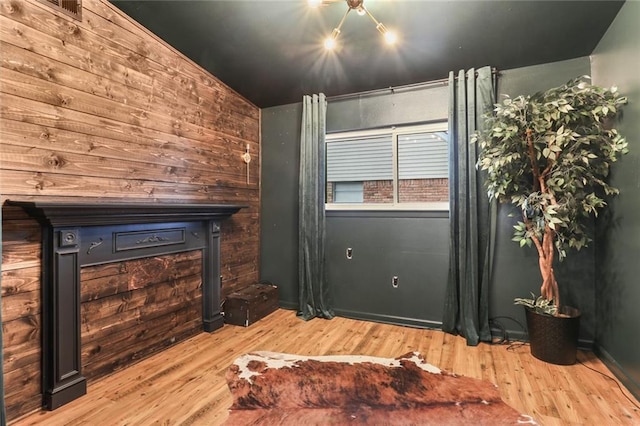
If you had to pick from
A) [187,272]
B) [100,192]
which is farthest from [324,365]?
[100,192]

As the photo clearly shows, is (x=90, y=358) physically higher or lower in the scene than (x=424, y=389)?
higher

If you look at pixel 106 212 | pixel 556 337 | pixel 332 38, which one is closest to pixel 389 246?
pixel 556 337

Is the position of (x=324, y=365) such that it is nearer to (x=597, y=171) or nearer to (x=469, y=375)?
(x=469, y=375)

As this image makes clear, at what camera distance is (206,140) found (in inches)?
123

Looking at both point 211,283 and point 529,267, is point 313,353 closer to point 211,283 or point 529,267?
point 211,283

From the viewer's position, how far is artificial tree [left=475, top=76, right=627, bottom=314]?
217 cm

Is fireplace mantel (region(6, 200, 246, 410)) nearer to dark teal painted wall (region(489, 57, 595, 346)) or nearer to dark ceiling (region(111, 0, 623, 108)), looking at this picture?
dark ceiling (region(111, 0, 623, 108))

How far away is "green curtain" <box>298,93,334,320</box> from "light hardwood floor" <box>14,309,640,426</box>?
32 cm

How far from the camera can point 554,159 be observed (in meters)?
2.26

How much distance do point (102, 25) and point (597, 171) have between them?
3620mm

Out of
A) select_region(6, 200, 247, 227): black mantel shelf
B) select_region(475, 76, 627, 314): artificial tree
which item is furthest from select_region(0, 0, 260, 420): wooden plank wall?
select_region(475, 76, 627, 314): artificial tree

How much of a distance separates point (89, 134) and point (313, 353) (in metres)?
2.28

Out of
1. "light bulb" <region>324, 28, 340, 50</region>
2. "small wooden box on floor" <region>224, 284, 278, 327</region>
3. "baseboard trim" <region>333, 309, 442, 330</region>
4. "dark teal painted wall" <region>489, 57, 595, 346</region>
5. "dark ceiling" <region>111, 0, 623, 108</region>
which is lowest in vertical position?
"baseboard trim" <region>333, 309, 442, 330</region>

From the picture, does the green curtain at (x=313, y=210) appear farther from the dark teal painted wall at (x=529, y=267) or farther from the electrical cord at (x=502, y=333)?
the dark teal painted wall at (x=529, y=267)
